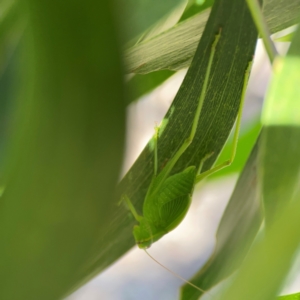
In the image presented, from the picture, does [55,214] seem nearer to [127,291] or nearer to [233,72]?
[233,72]

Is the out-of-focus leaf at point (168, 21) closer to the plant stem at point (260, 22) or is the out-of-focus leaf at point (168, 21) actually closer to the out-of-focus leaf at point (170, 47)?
the out-of-focus leaf at point (170, 47)

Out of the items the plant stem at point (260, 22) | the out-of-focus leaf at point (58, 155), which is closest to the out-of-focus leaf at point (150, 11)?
the plant stem at point (260, 22)

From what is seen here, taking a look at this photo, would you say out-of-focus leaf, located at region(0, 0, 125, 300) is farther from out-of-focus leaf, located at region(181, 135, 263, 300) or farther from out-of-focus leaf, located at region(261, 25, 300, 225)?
out-of-focus leaf, located at region(181, 135, 263, 300)

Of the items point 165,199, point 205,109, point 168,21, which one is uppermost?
point 168,21

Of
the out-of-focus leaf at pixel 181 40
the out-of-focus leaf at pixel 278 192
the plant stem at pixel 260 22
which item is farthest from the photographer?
the out-of-focus leaf at pixel 181 40

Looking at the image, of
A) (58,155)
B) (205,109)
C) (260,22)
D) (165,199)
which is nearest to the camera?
(58,155)

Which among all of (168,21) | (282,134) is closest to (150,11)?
(168,21)

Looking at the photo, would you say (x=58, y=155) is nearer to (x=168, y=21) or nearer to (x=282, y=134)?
(x=282, y=134)
